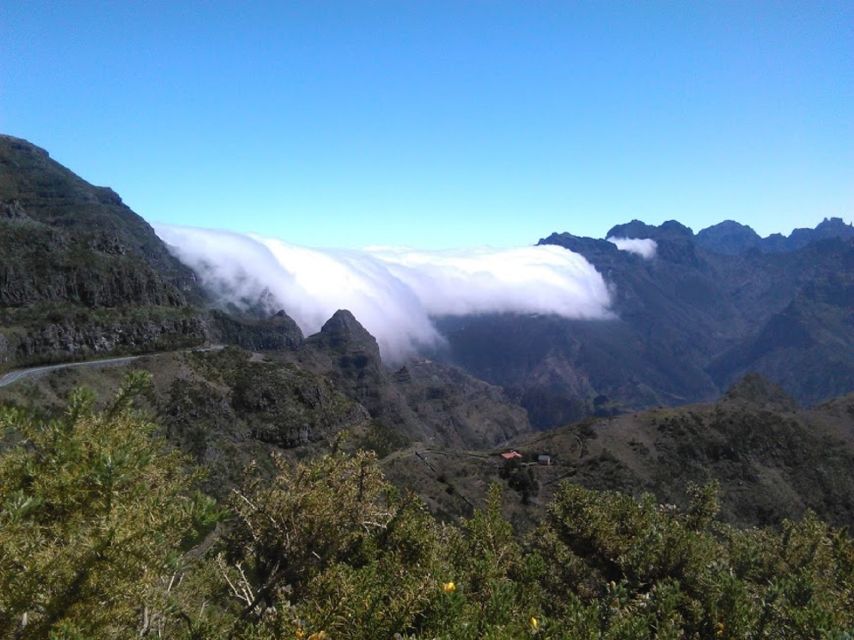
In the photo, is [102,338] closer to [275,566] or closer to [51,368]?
[51,368]

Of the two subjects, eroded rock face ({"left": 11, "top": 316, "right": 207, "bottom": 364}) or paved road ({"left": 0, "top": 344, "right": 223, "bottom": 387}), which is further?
eroded rock face ({"left": 11, "top": 316, "right": 207, "bottom": 364})

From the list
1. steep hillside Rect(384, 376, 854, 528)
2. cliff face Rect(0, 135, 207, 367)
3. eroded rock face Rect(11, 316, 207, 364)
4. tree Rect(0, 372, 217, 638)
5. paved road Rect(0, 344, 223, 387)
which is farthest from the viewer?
cliff face Rect(0, 135, 207, 367)

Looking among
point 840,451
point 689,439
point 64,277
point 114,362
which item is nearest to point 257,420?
point 114,362

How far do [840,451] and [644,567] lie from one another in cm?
14319

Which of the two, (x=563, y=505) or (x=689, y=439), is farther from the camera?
(x=689, y=439)

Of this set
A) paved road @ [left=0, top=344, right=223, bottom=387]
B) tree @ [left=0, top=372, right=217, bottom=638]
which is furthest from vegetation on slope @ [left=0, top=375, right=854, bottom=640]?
paved road @ [left=0, top=344, right=223, bottom=387]

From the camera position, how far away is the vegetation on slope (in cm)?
831

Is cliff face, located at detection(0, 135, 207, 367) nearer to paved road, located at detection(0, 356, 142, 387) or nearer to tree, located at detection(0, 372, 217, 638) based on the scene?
paved road, located at detection(0, 356, 142, 387)

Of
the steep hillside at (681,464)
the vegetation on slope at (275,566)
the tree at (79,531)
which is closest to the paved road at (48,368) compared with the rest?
the steep hillside at (681,464)

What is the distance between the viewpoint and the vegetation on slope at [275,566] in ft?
27.3

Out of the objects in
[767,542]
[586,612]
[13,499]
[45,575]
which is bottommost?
[767,542]

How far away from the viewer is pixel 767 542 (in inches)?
1276

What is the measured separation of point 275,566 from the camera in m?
12.4

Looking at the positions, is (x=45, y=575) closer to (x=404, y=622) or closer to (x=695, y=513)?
(x=404, y=622)
